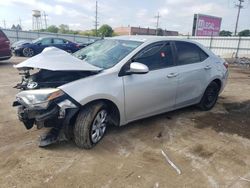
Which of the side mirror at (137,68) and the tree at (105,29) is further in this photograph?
the tree at (105,29)

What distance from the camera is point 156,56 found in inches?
164

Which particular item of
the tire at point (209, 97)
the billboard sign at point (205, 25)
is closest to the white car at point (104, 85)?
the tire at point (209, 97)

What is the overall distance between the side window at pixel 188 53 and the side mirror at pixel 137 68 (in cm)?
120

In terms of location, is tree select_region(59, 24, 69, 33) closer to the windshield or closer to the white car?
the windshield

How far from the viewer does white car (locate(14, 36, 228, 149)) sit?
3111mm

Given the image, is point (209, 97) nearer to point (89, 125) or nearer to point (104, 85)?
point (104, 85)

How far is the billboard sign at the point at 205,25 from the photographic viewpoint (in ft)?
111

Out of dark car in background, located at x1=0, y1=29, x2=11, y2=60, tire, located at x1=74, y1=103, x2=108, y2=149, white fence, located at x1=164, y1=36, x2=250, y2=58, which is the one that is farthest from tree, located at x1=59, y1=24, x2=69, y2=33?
tire, located at x1=74, y1=103, x2=108, y2=149

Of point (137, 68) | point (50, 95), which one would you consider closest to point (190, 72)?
point (137, 68)

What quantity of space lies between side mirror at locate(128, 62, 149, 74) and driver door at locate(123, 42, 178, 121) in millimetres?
113

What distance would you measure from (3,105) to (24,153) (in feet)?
8.10

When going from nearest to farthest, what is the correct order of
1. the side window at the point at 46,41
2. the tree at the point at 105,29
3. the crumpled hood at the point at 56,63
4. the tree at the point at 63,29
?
the crumpled hood at the point at 56,63, the side window at the point at 46,41, the tree at the point at 105,29, the tree at the point at 63,29

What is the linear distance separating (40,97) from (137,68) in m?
1.41

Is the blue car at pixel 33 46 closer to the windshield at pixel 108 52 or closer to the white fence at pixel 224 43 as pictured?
the white fence at pixel 224 43
